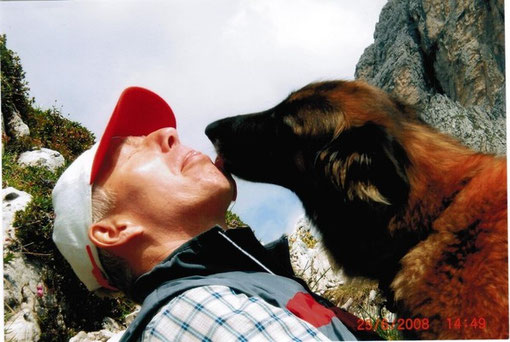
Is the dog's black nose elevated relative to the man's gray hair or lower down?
elevated

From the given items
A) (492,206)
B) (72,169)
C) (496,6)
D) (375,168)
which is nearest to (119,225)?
(72,169)

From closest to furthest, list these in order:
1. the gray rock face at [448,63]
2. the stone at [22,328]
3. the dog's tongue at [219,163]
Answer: the dog's tongue at [219,163] < the stone at [22,328] < the gray rock face at [448,63]

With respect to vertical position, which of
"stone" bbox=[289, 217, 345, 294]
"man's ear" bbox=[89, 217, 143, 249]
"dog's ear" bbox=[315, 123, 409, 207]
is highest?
"dog's ear" bbox=[315, 123, 409, 207]

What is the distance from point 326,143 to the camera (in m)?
2.32

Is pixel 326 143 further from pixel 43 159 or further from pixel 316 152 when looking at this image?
pixel 43 159

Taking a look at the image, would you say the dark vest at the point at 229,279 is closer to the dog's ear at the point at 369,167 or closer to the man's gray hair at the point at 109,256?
the man's gray hair at the point at 109,256

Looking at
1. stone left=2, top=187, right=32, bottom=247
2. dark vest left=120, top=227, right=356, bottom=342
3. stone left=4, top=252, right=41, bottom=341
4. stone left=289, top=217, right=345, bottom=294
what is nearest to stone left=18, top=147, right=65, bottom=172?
stone left=2, top=187, right=32, bottom=247

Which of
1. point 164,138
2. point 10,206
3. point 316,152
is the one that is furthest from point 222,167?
point 10,206

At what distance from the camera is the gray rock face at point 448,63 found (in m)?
3.46

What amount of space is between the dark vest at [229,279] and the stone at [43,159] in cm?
297

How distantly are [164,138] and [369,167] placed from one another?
2.90 ft

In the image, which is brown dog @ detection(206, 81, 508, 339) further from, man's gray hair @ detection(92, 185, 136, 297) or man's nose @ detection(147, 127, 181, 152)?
man's gray hair @ detection(92, 185, 136, 297)

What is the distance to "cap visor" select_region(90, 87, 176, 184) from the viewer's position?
2395mm
